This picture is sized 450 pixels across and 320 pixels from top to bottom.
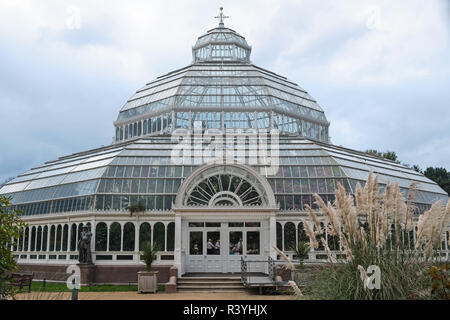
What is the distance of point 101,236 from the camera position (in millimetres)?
25172

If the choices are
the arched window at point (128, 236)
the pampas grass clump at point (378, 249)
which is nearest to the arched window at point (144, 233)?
the arched window at point (128, 236)

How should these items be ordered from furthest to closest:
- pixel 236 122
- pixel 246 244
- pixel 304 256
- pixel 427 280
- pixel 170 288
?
pixel 236 122
pixel 246 244
pixel 304 256
pixel 170 288
pixel 427 280

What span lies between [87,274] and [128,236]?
2.96 meters

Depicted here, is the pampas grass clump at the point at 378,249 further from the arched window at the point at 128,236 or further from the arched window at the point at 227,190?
the arched window at the point at 128,236

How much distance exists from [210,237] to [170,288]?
4895mm

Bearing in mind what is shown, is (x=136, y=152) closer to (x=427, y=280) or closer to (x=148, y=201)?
(x=148, y=201)

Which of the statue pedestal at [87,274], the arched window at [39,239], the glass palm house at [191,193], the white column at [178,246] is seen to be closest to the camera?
the white column at [178,246]

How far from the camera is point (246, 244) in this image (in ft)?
82.9

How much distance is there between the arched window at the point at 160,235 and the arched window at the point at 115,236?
77.2 inches

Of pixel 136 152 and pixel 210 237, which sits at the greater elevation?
pixel 136 152

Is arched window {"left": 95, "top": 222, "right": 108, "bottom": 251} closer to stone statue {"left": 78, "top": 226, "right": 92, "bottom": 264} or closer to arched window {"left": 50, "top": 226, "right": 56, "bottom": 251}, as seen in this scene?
stone statue {"left": 78, "top": 226, "right": 92, "bottom": 264}

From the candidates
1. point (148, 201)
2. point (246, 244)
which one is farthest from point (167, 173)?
point (246, 244)

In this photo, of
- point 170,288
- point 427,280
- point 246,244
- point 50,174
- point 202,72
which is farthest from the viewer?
point 202,72

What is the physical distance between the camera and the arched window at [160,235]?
25.2 m
